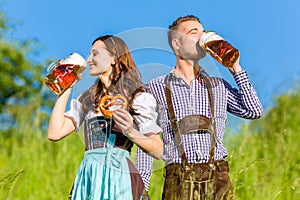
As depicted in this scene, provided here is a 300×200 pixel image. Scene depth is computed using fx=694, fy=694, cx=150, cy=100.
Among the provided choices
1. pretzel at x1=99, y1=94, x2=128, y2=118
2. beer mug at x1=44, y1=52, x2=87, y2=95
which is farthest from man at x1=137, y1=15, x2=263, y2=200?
beer mug at x1=44, y1=52, x2=87, y2=95

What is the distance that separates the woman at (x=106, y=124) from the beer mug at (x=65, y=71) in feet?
0.17

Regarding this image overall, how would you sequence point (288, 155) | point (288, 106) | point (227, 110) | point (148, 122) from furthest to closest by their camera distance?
point (288, 106) → point (288, 155) → point (227, 110) → point (148, 122)

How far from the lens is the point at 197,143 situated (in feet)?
9.00

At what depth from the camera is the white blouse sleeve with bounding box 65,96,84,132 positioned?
2596 millimetres

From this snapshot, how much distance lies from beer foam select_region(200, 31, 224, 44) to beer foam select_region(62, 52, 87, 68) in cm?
48

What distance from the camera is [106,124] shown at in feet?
8.36

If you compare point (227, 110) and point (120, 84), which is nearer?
point (120, 84)

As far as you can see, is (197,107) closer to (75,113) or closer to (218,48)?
(218,48)

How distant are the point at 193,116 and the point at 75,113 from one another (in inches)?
18.8

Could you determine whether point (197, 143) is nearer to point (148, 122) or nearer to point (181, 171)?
point (181, 171)

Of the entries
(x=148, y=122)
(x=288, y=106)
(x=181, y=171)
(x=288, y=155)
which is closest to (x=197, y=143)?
(x=181, y=171)

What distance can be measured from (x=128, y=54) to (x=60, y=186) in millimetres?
2567

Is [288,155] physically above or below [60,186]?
above

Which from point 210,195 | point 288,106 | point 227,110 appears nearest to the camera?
point 210,195
